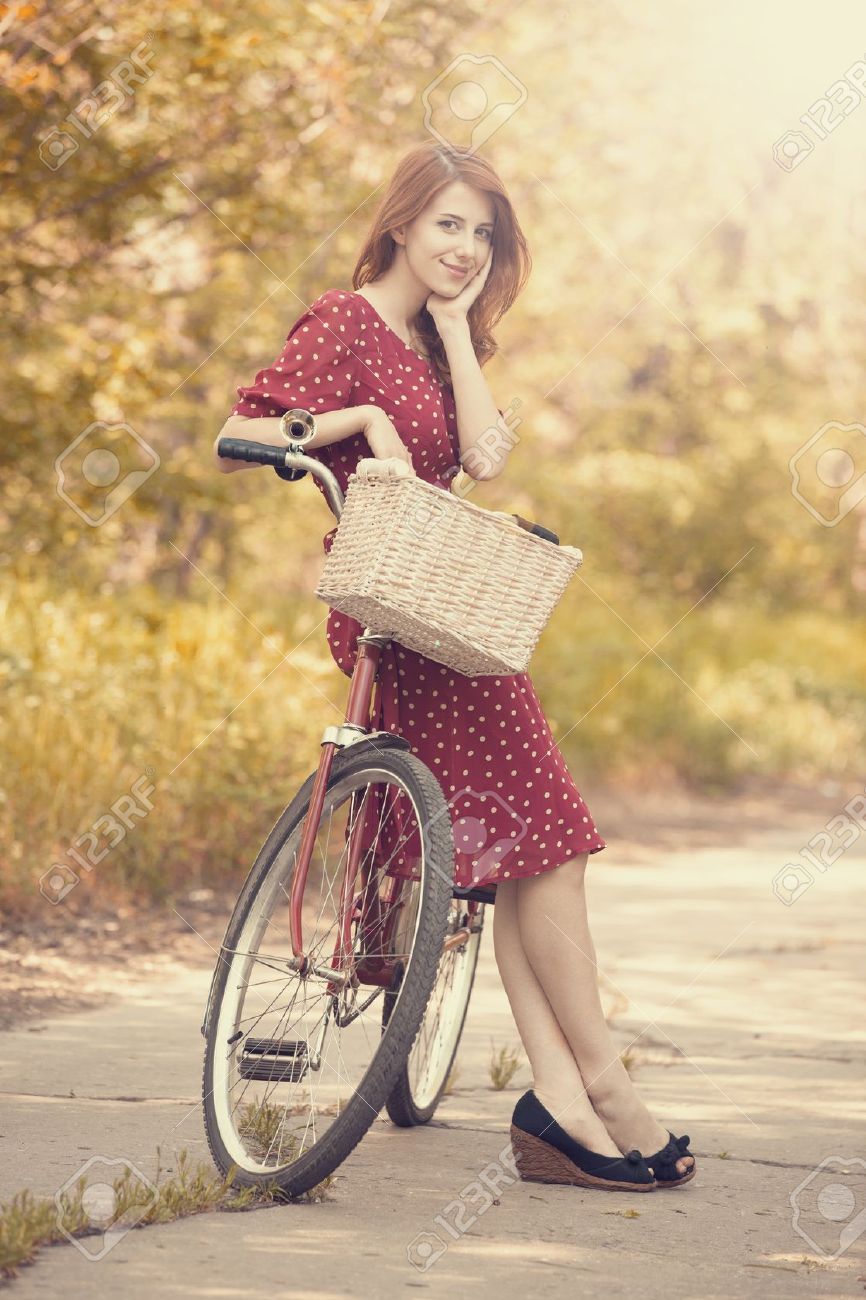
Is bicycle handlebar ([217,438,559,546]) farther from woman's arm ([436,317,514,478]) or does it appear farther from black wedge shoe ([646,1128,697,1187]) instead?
black wedge shoe ([646,1128,697,1187])

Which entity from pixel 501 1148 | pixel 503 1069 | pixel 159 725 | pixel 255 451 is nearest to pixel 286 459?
pixel 255 451

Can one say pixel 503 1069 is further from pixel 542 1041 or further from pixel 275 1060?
pixel 275 1060

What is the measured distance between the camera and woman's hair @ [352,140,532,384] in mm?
3480

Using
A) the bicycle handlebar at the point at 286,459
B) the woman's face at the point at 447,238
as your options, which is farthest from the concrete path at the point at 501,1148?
the woman's face at the point at 447,238

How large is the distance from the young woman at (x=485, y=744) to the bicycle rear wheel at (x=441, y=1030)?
1.14ft

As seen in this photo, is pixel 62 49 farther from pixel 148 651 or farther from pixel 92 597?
pixel 92 597

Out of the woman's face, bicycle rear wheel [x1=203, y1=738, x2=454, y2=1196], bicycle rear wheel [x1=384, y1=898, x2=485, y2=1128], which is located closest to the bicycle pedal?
bicycle rear wheel [x1=203, y1=738, x2=454, y2=1196]

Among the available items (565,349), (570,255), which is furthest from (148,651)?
(565,349)

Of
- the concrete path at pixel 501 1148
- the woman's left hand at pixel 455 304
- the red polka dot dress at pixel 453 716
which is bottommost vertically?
the concrete path at pixel 501 1148

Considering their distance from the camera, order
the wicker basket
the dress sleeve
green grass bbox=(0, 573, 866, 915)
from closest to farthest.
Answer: the wicker basket → the dress sleeve → green grass bbox=(0, 573, 866, 915)

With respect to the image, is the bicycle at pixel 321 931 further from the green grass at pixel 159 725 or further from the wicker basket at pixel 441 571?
the green grass at pixel 159 725

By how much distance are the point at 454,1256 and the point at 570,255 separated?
12163mm

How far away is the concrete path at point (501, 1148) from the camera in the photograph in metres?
2.84

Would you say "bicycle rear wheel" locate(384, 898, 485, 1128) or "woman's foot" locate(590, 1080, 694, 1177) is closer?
"woman's foot" locate(590, 1080, 694, 1177)
